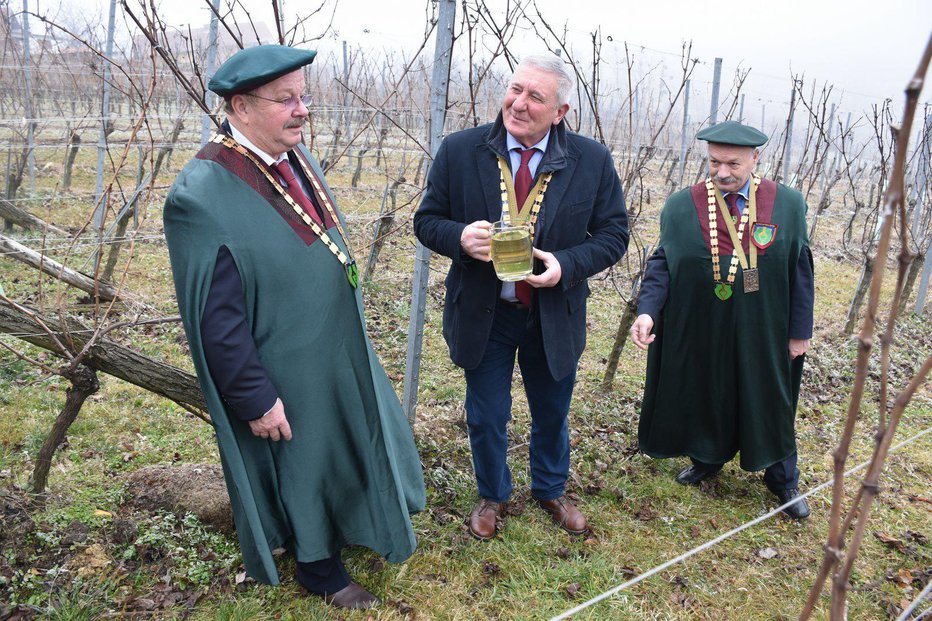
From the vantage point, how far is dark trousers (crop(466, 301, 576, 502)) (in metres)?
2.71

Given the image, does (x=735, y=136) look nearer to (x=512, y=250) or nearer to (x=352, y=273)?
(x=512, y=250)

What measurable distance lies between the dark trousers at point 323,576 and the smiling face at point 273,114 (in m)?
1.48

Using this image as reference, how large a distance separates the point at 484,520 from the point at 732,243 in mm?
1677

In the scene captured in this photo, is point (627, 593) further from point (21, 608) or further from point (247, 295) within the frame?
point (21, 608)

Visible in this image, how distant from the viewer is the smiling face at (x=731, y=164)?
2.93 metres

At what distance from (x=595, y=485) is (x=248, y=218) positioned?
234 cm

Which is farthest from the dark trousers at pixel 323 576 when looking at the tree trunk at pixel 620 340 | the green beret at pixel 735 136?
the tree trunk at pixel 620 340

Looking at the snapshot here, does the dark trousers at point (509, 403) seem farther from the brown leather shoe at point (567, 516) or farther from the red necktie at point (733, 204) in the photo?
the red necktie at point (733, 204)

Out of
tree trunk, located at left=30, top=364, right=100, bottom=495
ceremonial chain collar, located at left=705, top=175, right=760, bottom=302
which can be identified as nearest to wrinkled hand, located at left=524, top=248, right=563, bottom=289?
ceremonial chain collar, located at left=705, top=175, right=760, bottom=302

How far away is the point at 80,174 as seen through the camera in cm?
1145

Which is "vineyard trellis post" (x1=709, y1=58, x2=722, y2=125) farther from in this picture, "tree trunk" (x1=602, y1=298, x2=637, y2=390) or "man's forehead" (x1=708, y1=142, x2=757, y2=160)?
"man's forehead" (x1=708, y1=142, x2=757, y2=160)

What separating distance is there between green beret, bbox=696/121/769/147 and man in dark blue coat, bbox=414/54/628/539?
0.55 meters

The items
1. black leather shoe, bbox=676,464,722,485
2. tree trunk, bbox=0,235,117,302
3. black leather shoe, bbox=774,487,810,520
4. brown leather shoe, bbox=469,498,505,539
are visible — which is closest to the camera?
brown leather shoe, bbox=469,498,505,539

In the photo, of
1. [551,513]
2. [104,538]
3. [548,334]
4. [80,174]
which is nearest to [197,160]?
[548,334]
